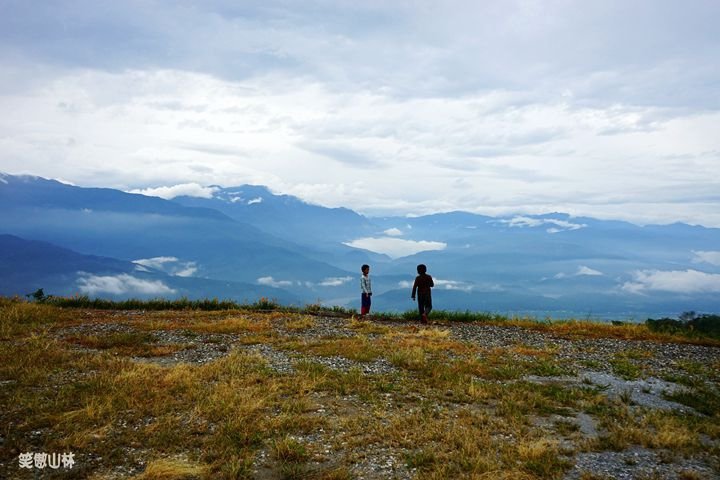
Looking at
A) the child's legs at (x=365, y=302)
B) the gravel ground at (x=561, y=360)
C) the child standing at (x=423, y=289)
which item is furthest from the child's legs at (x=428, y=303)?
the child's legs at (x=365, y=302)

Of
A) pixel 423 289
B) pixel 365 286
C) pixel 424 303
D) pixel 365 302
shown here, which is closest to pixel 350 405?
pixel 365 286

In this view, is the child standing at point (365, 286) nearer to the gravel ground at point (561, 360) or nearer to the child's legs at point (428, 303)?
the gravel ground at point (561, 360)

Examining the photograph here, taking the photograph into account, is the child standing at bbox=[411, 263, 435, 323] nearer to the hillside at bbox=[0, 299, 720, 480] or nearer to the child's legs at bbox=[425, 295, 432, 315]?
the child's legs at bbox=[425, 295, 432, 315]

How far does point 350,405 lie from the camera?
40.1ft

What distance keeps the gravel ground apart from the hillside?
0.07 metres

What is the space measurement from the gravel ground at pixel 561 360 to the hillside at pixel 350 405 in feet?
0.21

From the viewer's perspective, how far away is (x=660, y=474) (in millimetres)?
8633

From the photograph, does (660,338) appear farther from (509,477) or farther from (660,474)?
(509,477)

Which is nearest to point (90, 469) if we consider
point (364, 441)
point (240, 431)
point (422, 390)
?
point (240, 431)

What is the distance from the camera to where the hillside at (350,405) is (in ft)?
29.5

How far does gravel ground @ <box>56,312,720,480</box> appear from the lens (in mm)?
8867

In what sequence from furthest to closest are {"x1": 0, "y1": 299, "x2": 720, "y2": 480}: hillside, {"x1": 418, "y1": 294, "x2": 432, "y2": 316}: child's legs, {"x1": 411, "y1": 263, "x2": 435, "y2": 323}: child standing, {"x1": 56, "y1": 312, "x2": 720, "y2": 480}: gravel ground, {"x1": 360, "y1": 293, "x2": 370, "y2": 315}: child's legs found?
1. {"x1": 360, "y1": 293, "x2": 370, "y2": 315}: child's legs
2. {"x1": 418, "y1": 294, "x2": 432, "y2": 316}: child's legs
3. {"x1": 411, "y1": 263, "x2": 435, "y2": 323}: child standing
4. {"x1": 0, "y1": 299, "x2": 720, "y2": 480}: hillside
5. {"x1": 56, "y1": 312, "x2": 720, "y2": 480}: gravel ground

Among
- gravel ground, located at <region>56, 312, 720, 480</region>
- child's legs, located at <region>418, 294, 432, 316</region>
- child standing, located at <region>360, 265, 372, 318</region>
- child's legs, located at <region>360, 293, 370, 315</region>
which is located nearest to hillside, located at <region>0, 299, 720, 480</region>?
gravel ground, located at <region>56, 312, 720, 480</region>

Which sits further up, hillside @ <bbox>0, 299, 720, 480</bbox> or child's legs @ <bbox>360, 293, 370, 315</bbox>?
child's legs @ <bbox>360, 293, 370, 315</bbox>
